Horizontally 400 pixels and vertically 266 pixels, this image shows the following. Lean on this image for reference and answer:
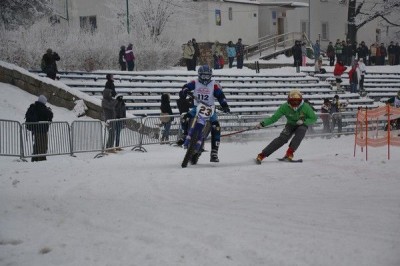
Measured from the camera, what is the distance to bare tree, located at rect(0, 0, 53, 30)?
32472mm

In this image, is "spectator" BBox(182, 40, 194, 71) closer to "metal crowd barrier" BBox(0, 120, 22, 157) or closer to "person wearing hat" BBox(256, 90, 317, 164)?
"metal crowd barrier" BBox(0, 120, 22, 157)

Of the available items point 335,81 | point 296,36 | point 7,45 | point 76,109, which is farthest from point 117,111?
point 296,36

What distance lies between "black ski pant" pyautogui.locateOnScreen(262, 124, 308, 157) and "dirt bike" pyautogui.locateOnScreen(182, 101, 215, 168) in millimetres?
1415

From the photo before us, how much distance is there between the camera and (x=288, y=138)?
14102mm

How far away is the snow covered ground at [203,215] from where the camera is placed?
612 centimetres

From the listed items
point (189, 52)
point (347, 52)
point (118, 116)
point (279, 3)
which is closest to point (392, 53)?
point (347, 52)

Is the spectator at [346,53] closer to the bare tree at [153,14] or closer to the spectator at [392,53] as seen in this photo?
the spectator at [392,53]

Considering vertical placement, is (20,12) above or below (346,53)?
above

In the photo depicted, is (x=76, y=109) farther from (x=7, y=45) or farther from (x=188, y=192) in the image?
(x=188, y=192)

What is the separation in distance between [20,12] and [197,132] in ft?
77.6

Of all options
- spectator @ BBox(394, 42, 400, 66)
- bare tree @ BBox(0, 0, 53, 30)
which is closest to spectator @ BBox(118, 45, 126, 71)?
bare tree @ BBox(0, 0, 53, 30)

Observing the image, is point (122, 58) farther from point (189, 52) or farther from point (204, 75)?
point (204, 75)

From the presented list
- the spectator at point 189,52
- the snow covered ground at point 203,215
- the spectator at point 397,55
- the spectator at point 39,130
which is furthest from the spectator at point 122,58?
the spectator at point 397,55

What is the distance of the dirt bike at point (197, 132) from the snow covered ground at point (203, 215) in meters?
0.45
